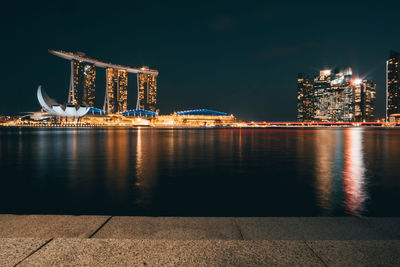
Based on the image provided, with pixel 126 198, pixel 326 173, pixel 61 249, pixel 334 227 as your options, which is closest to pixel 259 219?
pixel 334 227

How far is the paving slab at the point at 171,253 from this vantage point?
3523 mm

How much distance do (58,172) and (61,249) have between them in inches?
504

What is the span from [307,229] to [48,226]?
4.16 m

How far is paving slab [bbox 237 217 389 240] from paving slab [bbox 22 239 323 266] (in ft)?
1.27

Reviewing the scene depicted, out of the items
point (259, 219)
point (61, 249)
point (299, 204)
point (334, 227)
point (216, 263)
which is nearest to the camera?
point (216, 263)

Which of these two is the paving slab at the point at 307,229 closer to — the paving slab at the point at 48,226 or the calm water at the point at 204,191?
the paving slab at the point at 48,226

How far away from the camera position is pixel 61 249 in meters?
3.86

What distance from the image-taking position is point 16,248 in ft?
12.7

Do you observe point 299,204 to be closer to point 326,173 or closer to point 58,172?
point 326,173

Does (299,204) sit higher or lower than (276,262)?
lower

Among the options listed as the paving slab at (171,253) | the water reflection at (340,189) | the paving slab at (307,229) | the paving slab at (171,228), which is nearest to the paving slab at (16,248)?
the paving slab at (171,253)

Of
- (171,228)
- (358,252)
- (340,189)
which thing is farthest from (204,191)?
(358,252)

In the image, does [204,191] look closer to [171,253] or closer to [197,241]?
[197,241]

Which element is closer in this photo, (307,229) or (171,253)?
(171,253)
